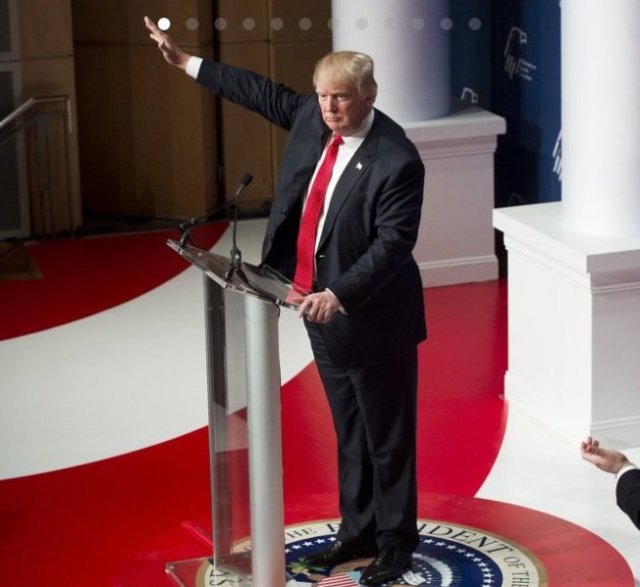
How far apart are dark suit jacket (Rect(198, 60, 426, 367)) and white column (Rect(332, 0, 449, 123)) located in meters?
3.40

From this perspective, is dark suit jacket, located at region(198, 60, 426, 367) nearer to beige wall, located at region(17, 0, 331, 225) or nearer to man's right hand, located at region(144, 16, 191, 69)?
man's right hand, located at region(144, 16, 191, 69)

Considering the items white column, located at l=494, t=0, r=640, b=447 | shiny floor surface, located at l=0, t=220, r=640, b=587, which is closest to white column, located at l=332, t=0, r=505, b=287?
shiny floor surface, located at l=0, t=220, r=640, b=587

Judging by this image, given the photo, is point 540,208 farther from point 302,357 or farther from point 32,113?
point 32,113

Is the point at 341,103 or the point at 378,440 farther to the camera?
the point at 378,440

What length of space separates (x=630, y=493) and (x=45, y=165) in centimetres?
642

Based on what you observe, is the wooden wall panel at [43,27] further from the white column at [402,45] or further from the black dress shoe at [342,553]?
the black dress shoe at [342,553]

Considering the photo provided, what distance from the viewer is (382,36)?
7.91 meters

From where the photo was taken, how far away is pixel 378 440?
4.53 meters

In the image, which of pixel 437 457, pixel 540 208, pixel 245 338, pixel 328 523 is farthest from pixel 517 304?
pixel 245 338

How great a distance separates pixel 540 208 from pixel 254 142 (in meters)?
3.88

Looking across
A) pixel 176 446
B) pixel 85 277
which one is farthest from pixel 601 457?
pixel 85 277

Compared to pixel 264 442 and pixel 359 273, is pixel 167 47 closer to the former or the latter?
pixel 359 273

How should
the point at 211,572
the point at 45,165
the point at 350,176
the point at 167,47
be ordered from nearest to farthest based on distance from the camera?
1. the point at 350,176
2. the point at 167,47
3. the point at 211,572
4. the point at 45,165

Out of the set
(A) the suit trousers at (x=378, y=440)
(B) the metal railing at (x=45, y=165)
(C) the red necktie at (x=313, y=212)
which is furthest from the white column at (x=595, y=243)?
(B) the metal railing at (x=45, y=165)
